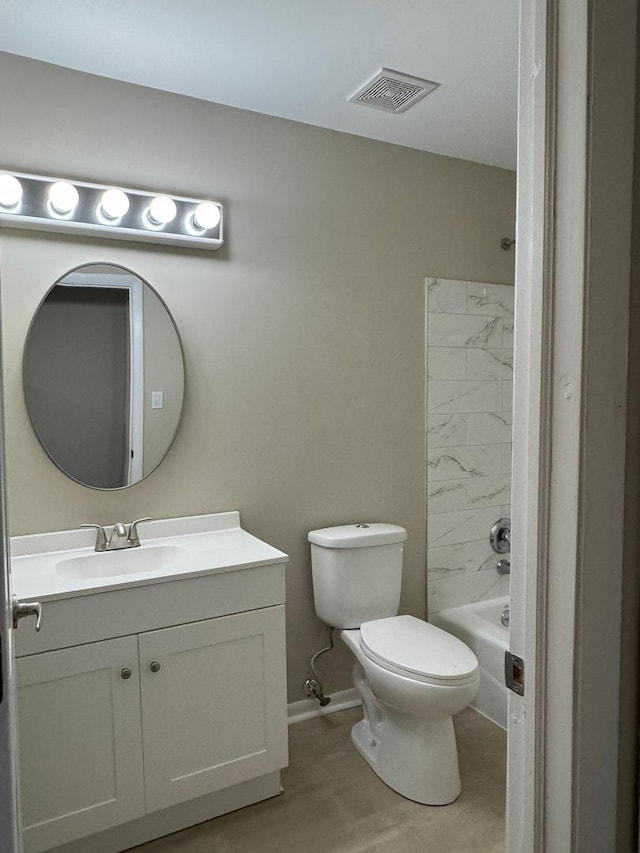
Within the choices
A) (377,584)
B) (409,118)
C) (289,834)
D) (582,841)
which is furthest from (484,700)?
(409,118)

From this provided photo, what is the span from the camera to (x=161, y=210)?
211 cm

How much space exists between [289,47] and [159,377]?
3.90ft

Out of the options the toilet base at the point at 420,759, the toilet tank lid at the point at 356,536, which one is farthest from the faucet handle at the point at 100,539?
the toilet base at the point at 420,759

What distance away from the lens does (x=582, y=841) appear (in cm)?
75

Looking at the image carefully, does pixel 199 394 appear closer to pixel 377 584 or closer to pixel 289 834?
pixel 377 584

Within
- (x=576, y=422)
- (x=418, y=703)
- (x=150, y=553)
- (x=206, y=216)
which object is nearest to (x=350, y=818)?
(x=418, y=703)

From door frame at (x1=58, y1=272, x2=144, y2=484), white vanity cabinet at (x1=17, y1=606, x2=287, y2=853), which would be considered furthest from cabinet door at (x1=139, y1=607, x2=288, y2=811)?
door frame at (x1=58, y1=272, x2=144, y2=484)

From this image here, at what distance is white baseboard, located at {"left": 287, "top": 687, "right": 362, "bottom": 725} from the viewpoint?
2.49 metres

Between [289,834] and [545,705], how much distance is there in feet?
4.89

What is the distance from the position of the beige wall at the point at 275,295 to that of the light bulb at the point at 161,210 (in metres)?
0.10

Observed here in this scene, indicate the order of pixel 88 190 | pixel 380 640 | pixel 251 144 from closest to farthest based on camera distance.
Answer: pixel 88 190
pixel 380 640
pixel 251 144

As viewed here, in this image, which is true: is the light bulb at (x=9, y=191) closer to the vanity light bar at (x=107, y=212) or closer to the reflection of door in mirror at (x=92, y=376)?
the vanity light bar at (x=107, y=212)

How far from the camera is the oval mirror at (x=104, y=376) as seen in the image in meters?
2.01

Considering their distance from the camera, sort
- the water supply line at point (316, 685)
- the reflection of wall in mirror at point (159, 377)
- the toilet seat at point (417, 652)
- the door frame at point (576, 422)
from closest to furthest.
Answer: the door frame at point (576, 422) < the toilet seat at point (417, 652) < the reflection of wall in mirror at point (159, 377) < the water supply line at point (316, 685)
